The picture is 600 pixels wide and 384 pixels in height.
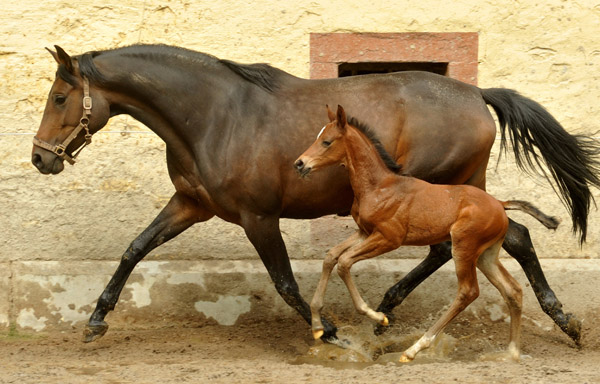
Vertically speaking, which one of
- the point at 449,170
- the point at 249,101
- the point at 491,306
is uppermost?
the point at 249,101

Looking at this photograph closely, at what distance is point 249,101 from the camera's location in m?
6.03

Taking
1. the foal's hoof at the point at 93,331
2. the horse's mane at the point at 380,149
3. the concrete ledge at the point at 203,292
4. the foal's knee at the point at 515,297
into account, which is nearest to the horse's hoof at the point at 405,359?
the foal's knee at the point at 515,297

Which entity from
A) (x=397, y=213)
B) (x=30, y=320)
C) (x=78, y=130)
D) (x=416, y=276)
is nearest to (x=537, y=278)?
(x=416, y=276)

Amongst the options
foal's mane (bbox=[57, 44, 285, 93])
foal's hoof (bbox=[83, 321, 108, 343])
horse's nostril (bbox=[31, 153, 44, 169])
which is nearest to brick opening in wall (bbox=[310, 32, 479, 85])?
foal's mane (bbox=[57, 44, 285, 93])

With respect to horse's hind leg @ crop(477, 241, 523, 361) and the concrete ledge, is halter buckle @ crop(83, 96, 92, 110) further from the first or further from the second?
horse's hind leg @ crop(477, 241, 523, 361)

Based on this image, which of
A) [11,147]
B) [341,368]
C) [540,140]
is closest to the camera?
[341,368]

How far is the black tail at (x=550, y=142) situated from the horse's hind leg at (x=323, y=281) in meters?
1.45

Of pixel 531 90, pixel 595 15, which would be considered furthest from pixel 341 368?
pixel 595 15

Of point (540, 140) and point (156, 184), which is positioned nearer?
point (540, 140)

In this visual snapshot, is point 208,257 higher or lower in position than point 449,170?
lower

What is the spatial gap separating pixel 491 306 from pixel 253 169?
250 centimetres

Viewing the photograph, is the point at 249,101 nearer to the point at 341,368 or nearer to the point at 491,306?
the point at 341,368

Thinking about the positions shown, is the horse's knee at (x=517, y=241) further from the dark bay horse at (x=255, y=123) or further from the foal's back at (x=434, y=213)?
the foal's back at (x=434, y=213)

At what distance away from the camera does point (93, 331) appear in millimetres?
6281
